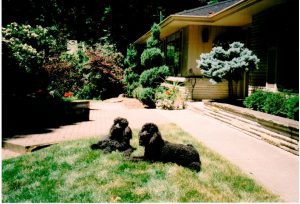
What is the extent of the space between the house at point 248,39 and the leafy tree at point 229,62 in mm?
716

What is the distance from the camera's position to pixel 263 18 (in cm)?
1116

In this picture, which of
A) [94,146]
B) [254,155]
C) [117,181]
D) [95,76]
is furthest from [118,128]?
[95,76]

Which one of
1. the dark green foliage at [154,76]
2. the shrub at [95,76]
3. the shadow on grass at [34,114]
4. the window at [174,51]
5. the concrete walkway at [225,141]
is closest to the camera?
the concrete walkway at [225,141]

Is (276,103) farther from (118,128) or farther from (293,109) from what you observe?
(118,128)

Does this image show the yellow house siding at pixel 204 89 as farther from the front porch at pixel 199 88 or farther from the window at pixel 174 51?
the window at pixel 174 51

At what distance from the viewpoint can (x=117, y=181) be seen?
4.86 metres

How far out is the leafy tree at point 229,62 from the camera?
10.6m

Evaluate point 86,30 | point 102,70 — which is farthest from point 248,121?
point 86,30

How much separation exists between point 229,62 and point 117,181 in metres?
7.12

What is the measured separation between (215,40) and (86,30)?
18.5 meters

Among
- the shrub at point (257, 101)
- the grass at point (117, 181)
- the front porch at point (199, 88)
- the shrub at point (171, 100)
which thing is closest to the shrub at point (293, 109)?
the shrub at point (257, 101)

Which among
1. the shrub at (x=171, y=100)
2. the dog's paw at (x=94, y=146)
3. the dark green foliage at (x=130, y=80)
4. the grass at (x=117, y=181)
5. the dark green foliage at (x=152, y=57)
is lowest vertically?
the grass at (x=117, y=181)

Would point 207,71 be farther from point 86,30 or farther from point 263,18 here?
point 86,30

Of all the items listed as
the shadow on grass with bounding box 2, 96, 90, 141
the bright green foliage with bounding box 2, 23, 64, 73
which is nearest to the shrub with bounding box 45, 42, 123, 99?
the bright green foliage with bounding box 2, 23, 64, 73
